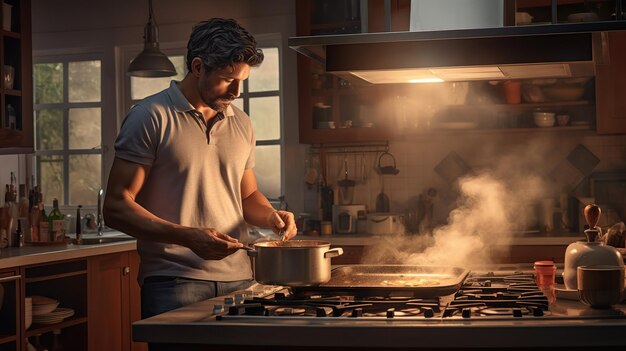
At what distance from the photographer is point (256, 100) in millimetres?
5938

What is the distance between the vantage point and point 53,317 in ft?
14.1

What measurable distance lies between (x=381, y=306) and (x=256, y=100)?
3952mm

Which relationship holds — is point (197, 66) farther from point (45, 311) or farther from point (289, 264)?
point (45, 311)

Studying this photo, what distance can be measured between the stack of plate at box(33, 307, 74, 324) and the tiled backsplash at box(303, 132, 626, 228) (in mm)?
1949

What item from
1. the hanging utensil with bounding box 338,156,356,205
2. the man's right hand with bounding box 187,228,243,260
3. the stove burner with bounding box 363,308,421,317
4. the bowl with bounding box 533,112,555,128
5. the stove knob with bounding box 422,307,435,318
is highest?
the bowl with bounding box 533,112,555,128

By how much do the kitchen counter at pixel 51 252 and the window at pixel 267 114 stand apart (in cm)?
133

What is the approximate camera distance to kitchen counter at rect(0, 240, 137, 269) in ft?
13.0

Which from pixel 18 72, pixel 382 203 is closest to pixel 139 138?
pixel 18 72

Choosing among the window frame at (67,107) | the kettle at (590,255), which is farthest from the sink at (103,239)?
the kettle at (590,255)

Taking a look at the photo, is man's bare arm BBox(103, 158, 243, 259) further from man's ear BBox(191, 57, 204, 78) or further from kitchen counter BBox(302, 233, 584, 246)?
kitchen counter BBox(302, 233, 584, 246)

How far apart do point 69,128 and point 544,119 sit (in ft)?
11.1

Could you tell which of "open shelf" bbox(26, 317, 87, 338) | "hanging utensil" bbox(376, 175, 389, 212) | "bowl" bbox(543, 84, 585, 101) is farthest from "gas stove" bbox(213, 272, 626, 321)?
"hanging utensil" bbox(376, 175, 389, 212)

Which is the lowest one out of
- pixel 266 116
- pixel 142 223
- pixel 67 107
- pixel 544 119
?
pixel 142 223

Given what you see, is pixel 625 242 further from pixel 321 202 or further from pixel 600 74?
pixel 321 202
